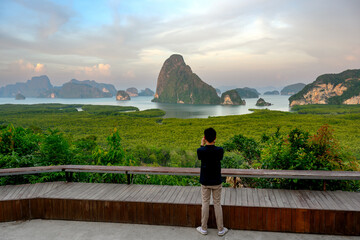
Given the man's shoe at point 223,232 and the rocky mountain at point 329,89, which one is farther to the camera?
the rocky mountain at point 329,89

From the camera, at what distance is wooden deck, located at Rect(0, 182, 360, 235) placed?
363cm

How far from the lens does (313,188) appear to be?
4691mm

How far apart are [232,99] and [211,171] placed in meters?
189

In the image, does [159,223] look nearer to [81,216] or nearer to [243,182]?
[81,216]

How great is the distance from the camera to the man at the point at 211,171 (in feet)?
11.3

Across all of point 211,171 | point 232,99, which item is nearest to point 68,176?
point 211,171

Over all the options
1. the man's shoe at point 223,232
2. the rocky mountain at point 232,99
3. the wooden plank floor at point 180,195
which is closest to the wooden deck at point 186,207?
the wooden plank floor at point 180,195

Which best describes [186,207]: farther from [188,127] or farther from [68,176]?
[188,127]

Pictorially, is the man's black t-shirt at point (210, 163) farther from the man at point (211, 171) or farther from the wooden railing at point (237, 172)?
the wooden railing at point (237, 172)

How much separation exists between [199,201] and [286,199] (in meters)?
1.42

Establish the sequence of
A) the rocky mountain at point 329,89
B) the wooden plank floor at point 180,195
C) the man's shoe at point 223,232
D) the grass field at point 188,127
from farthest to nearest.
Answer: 1. the rocky mountain at point 329,89
2. the grass field at point 188,127
3. the wooden plank floor at point 180,195
4. the man's shoe at point 223,232

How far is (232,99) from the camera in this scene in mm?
187375

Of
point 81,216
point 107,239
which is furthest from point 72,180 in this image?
point 107,239

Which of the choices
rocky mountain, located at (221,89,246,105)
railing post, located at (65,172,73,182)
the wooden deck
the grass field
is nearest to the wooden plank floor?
the wooden deck
